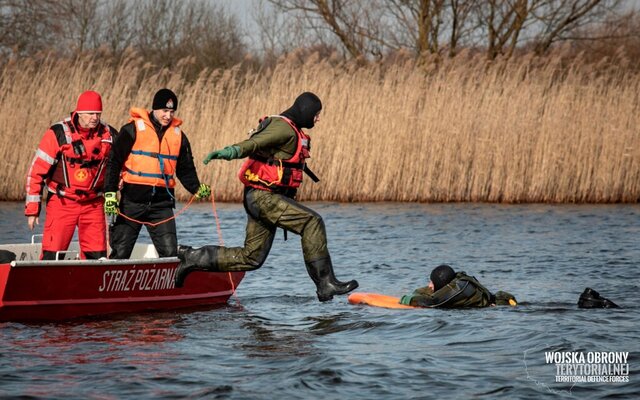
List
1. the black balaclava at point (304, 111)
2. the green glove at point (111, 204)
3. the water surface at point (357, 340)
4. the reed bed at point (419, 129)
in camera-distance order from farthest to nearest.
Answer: the reed bed at point (419, 129) < the black balaclava at point (304, 111) < the green glove at point (111, 204) < the water surface at point (357, 340)

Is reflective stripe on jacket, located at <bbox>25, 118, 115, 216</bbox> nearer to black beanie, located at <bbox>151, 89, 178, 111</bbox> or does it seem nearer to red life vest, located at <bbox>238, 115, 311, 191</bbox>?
black beanie, located at <bbox>151, 89, 178, 111</bbox>

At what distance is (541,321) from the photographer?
9508 millimetres

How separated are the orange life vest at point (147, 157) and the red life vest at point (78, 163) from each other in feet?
0.78

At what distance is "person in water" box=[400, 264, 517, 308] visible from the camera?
9992 mm

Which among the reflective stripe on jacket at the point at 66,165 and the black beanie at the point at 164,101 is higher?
the black beanie at the point at 164,101

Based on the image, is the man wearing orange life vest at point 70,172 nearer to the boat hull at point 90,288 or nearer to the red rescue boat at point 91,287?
the red rescue boat at point 91,287

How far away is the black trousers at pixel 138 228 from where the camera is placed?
9.71 meters

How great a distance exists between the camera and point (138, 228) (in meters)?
9.87

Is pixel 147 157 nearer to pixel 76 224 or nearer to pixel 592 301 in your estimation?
pixel 76 224

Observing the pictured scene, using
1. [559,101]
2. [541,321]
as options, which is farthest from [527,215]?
[541,321]

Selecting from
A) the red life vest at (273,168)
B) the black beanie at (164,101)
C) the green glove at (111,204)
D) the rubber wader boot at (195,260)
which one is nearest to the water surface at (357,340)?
the rubber wader boot at (195,260)

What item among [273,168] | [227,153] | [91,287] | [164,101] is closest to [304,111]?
[273,168]

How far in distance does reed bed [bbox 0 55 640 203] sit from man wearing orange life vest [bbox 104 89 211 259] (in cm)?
859

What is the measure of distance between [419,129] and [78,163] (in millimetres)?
9495
